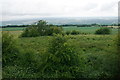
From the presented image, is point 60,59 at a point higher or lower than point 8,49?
lower

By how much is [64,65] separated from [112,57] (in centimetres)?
89

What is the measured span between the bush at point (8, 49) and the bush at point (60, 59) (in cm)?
83

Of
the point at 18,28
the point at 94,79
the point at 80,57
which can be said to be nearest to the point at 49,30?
the point at 18,28

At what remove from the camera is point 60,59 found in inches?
136

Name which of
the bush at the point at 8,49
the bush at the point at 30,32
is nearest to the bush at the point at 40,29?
the bush at the point at 30,32

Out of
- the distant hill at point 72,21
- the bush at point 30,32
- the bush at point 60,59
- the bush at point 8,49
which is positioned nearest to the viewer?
the bush at point 60,59

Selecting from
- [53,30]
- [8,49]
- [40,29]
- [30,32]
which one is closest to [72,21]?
[53,30]

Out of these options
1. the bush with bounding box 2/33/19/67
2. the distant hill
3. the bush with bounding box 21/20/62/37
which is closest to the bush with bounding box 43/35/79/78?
the distant hill

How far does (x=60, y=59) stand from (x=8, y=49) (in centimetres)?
119

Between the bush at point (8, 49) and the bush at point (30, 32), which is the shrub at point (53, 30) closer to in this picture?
the bush at point (30, 32)

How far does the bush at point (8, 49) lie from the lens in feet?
12.8

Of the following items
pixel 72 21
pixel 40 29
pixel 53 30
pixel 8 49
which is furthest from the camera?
pixel 40 29

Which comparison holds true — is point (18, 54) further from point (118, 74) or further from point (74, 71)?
point (118, 74)

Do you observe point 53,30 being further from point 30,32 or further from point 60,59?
point 60,59
